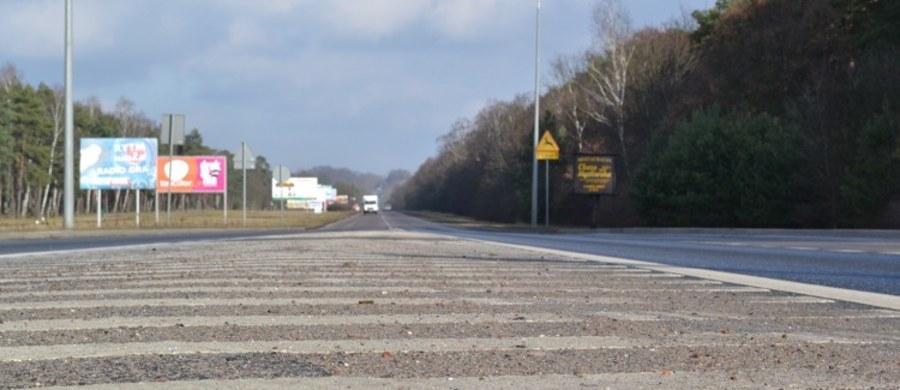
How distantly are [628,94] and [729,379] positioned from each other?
59.3m

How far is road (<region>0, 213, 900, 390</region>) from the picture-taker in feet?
19.1

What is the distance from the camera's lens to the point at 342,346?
683 centimetres

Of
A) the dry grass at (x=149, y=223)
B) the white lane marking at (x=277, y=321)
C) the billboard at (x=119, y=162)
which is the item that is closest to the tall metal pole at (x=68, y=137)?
the dry grass at (x=149, y=223)

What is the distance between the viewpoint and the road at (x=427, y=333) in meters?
5.81

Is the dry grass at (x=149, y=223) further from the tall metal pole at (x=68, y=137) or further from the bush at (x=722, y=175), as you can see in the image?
the bush at (x=722, y=175)

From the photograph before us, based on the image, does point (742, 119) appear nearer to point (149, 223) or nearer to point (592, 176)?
point (592, 176)

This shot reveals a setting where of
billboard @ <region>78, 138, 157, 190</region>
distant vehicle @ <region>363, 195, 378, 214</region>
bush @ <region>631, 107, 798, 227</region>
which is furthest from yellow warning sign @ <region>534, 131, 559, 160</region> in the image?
distant vehicle @ <region>363, 195, 378, 214</region>

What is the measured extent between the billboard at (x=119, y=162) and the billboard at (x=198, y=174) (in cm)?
911

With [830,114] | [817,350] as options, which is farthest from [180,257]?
[830,114]

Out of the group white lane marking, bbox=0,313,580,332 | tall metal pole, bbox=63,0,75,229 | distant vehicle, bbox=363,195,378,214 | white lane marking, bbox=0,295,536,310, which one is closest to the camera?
white lane marking, bbox=0,313,580,332

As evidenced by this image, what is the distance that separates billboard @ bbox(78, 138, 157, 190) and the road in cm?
4400

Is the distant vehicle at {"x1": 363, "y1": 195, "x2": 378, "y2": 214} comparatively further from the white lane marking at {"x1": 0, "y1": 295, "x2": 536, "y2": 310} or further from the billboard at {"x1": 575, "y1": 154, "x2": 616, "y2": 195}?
the white lane marking at {"x1": 0, "y1": 295, "x2": 536, "y2": 310}

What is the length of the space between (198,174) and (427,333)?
60.7 m

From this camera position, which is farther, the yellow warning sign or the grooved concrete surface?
the yellow warning sign
